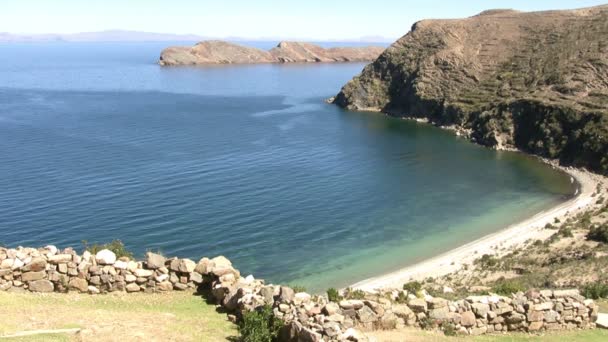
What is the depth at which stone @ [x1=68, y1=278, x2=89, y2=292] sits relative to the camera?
23.4 m

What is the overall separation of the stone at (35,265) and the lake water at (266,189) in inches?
1108

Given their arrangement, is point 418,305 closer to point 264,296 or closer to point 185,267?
point 264,296

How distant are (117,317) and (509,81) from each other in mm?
125797

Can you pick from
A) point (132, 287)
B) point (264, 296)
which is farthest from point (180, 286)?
point (264, 296)

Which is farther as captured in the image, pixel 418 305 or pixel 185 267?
pixel 185 267

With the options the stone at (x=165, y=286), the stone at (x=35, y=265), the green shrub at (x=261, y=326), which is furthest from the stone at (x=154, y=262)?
the green shrub at (x=261, y=326)

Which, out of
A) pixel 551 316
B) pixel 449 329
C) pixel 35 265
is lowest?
pixel 449 329

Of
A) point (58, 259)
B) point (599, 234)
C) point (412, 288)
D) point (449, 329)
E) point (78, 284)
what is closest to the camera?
point (449, 329)

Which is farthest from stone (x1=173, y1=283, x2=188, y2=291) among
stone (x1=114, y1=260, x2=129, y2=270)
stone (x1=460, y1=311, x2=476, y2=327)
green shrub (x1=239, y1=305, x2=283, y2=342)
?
stone (x1=460, y1=311, x2=476, y2=327)

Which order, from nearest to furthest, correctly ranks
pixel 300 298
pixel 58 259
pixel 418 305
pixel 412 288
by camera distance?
pixel 300 298 < pixel 418 305 < pixel 58 259 < pixel 412 288

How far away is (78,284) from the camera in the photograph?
2344 cm

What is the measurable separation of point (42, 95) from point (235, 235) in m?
136

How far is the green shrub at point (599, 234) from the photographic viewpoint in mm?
49969

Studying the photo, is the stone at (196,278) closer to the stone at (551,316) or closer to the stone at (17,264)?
the stone at (17,264)
